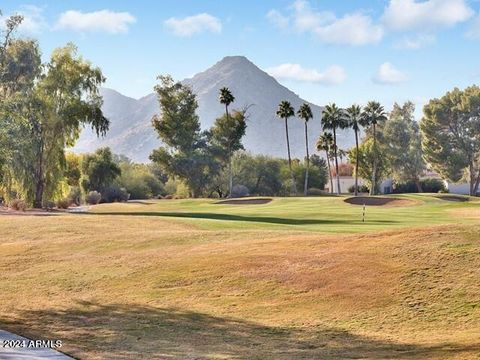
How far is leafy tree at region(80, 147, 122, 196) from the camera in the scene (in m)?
92.8

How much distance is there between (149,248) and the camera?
24438 millimetres

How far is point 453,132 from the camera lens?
367 feet

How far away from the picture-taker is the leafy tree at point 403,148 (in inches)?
4797

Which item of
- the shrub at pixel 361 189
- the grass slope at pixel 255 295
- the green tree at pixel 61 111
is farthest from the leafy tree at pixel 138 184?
the grass slope at pixel 255 295

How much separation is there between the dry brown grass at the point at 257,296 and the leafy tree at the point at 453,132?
91081 mm

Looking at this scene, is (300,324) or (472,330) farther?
(300,324)

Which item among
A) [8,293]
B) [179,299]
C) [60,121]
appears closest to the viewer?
[179,299]

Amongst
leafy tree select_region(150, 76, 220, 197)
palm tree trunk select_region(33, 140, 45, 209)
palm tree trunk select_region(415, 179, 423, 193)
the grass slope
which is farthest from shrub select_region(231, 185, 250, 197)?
the grass slope

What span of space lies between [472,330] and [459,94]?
106 meters

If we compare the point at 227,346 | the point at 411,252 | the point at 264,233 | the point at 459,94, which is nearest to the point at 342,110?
the point at 459,94

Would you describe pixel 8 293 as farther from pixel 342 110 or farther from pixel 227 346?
pixel 342 110

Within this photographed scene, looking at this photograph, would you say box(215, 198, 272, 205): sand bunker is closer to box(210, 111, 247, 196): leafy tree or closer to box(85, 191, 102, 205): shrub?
box(85, 191, 102, 205): shrub

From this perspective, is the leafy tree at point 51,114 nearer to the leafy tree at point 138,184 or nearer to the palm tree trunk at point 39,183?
the palm tree trunk at point 39,183

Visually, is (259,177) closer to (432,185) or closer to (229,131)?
Answer: (229,131)
